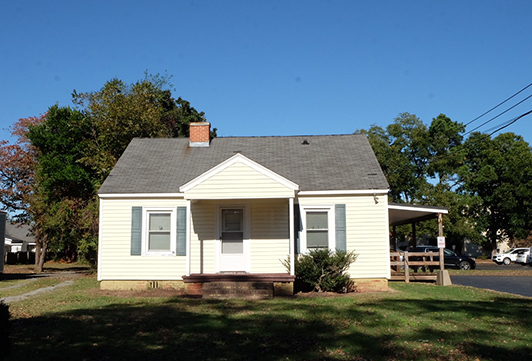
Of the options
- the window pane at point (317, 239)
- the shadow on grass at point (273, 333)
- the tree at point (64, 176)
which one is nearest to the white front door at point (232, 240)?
the window pane at point (317, 239)

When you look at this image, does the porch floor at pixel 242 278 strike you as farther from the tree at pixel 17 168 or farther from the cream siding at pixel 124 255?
the tree at pixel 17 168

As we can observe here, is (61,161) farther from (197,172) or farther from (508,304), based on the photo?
(508,304)

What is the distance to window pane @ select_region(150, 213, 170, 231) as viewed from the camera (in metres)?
A: 15.6

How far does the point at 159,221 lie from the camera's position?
51.2 ft

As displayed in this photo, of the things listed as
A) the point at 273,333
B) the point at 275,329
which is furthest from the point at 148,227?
the point at 273,333

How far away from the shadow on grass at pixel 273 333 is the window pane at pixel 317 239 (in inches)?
141

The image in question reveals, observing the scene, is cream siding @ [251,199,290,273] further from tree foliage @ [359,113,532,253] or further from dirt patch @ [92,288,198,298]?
tree foliage @ [359,113,532,253]

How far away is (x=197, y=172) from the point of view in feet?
55.7

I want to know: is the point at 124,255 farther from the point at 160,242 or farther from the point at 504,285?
the point at 504,285

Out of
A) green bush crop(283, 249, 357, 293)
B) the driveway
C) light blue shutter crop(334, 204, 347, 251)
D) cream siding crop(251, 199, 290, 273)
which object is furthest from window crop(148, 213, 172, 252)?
the driveway

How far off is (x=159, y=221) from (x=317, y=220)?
5.14 metres

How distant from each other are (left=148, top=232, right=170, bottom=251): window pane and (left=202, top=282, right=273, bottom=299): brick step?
258 centimetres

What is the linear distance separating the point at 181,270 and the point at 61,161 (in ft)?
41.0

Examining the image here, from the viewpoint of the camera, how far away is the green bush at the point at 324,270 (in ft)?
46.8
